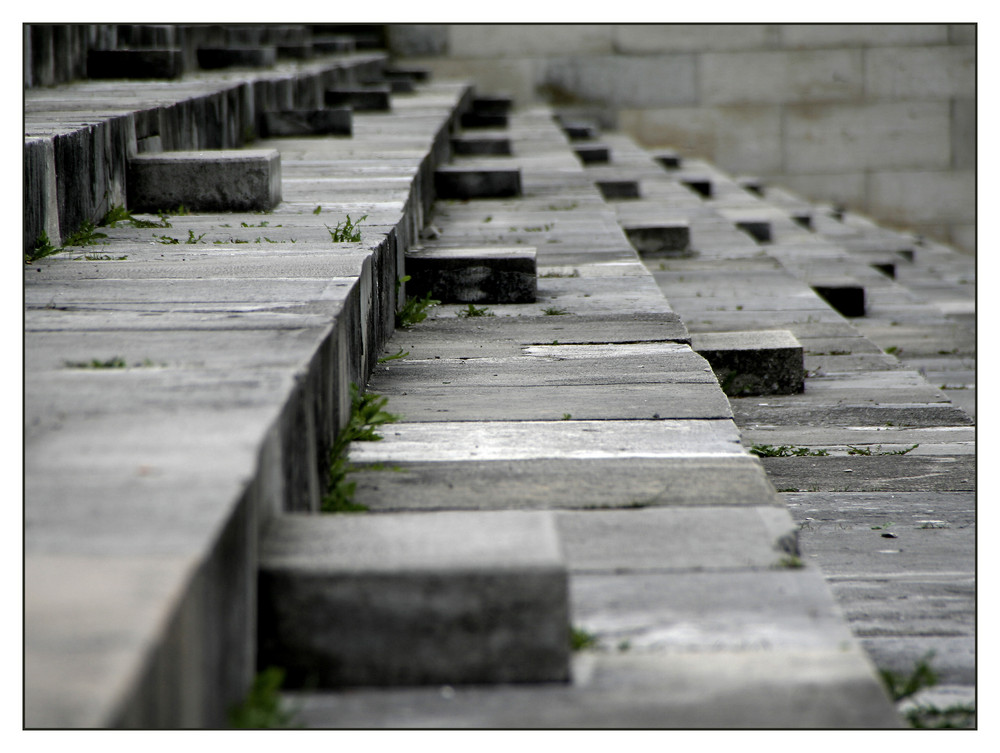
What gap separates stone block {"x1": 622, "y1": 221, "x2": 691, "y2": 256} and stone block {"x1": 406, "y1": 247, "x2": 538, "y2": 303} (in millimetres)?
3103

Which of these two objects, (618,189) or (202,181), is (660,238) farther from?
(202,181)

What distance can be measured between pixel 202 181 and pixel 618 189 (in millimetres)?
5480

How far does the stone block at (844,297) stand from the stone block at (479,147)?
9.42 feet

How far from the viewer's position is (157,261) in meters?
3.63

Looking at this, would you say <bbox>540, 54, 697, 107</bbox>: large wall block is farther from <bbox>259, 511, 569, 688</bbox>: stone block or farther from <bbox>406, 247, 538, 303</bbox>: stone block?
<bbox>259, 511, 569, 688</bbox>: stone block

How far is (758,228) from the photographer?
9.59 m

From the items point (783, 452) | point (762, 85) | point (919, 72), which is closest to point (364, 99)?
point (783, 452)

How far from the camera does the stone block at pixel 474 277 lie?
4.55 meters

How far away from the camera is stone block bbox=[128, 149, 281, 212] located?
15.1 ft

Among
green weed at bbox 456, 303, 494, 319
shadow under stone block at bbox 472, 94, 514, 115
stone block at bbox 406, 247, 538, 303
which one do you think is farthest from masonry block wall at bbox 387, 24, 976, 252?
green weed at bbox 456, 303, 494, 319

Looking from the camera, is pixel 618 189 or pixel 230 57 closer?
pixel 230 57

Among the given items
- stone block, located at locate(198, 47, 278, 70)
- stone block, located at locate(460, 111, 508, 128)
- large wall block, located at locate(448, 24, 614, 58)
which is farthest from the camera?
large wall block, located at locate(448, 24, 614, 58)

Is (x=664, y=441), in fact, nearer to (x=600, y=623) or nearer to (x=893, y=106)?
(x=600, y=623)
